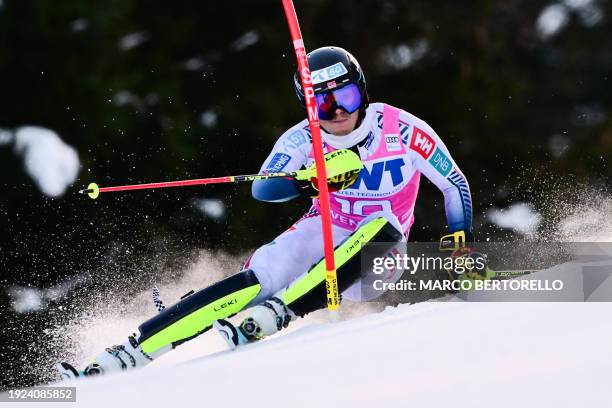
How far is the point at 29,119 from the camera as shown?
34.8ft

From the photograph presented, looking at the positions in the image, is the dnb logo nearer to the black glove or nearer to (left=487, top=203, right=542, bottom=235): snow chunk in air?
→ the black glove

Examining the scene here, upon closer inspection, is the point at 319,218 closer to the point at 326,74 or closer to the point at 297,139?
the point at 297,139

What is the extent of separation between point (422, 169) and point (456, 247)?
0.42m

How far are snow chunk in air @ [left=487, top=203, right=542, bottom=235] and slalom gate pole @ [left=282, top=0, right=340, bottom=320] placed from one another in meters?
7.14

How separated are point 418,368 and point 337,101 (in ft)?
5.81

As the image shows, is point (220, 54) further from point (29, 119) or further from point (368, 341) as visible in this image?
point (368, 341)

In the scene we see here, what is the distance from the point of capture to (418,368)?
3412 mm

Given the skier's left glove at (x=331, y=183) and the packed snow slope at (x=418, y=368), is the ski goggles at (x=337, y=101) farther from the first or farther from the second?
the packed snow slope at (x=418, y=368)

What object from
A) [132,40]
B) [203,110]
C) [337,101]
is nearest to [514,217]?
[203,110]

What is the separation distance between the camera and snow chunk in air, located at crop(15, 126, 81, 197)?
10375 mm

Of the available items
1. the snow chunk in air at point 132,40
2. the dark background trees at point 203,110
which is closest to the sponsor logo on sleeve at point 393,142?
the dark background trees at point 203,110

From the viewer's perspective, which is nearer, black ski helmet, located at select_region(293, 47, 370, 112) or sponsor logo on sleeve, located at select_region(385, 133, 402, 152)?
black ski helmet, located at select_region(293, 47, 370, 112)

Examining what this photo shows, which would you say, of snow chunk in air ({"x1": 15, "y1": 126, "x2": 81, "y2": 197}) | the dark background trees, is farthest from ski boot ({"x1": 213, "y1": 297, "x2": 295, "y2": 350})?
snow chunk in air ({"x1": 15, "y1": 126, "x2": 81, "y2": 197})

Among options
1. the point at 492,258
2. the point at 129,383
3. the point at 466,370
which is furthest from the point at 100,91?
the point at 466,370
